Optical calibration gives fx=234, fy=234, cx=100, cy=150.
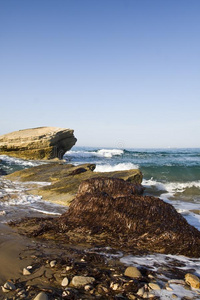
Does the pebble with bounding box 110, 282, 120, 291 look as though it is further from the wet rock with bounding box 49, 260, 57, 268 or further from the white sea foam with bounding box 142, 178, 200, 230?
the white sea foam with bounding box 142, 178, 200, 230

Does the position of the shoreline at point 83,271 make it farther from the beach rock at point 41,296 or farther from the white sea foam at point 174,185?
the white sea foam at point 174,185

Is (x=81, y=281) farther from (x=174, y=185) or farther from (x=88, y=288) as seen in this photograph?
(x=174, y=185)

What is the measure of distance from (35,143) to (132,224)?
23213mm

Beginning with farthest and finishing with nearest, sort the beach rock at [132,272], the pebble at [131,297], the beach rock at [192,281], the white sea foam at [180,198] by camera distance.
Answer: the white sea foam at [180,198] → the beach rock at [132,272] → the beach rock at [192,281] → the pebble at [131,297]

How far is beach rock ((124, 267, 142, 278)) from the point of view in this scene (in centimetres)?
267

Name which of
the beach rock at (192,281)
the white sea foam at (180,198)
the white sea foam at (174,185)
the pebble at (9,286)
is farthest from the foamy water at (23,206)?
the white sea foam at (174,185)

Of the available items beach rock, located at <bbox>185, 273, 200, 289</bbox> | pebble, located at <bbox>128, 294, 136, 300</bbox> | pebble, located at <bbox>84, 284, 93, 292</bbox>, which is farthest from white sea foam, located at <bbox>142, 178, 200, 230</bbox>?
pebble, located at <bbox>84, 284, 93, 292</bbox>

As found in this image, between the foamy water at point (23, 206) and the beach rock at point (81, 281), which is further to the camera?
the foamy water at point (23, 206)

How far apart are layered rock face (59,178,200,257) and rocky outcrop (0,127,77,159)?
70.9ft

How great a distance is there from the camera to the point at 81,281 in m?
2.46

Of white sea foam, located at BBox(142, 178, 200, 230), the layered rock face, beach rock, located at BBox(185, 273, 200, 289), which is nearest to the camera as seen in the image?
beach rock, located at BBox(185, 273, 200, 289)

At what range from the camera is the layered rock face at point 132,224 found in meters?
3.93

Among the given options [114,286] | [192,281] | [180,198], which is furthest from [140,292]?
[180,198]

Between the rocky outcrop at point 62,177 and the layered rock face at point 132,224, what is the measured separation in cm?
197
